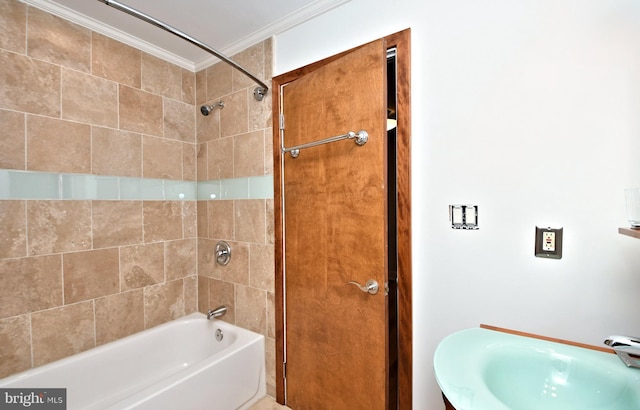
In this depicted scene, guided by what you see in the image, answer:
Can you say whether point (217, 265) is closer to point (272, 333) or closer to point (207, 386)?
point (272, 333)

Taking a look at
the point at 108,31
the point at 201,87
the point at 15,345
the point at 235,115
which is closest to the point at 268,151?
the point at 235,115

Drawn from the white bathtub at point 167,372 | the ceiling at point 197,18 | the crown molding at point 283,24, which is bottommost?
the white bathtub at point 167,372

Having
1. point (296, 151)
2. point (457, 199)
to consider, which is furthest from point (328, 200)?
point (457, 199)

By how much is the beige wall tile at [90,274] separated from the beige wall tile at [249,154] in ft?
3.21

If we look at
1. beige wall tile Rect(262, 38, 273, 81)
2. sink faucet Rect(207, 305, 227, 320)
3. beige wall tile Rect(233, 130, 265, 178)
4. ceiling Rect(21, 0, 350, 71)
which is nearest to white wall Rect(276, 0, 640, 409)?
ceiling Rect(21, 0, 350, 71)

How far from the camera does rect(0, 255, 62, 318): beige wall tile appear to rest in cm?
146

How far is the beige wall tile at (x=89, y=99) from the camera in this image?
165cm

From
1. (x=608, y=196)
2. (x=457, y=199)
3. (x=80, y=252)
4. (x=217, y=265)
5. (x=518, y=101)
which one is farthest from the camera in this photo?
(x=217, y=265)

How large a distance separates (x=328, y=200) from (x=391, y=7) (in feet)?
3.30

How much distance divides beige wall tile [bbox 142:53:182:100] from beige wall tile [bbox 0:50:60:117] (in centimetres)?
51

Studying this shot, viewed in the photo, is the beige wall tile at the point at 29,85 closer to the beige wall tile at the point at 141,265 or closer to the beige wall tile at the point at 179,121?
the beige wall tile at the point at 179,121

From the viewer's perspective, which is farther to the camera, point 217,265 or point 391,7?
point 217,265

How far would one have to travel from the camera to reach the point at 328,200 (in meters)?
1.46

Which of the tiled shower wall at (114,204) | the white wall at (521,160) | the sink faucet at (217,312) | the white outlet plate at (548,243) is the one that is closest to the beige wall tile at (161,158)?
the tiled shower wall at (114,204)
